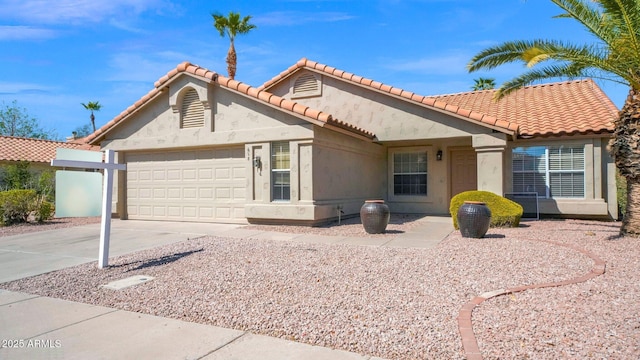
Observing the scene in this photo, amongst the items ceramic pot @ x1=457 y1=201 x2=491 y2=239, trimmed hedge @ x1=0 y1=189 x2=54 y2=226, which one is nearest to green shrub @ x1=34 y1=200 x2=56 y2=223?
trimmed hedge @ x1=0 y1=189 x2=54 y2=226

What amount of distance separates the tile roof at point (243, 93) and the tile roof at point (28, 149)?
11.0 m

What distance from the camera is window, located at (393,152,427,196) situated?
16016mm

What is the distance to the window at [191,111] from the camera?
13.4 m

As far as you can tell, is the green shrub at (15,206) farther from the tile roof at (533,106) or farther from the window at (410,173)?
the window at (410,173)

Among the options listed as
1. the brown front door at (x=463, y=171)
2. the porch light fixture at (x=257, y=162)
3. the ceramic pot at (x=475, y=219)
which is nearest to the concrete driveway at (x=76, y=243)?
the porch light fixture at (x=257, y=162)

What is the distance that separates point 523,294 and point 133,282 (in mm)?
5444

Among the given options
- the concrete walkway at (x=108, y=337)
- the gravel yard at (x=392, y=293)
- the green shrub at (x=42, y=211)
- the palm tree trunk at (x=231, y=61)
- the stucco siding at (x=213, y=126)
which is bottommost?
the concrete walkway at (x=108, y=337)

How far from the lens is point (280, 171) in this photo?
1231cm

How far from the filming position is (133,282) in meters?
6.19

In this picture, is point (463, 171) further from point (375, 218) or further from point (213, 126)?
point (213, 126)

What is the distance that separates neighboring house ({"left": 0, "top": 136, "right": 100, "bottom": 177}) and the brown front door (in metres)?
19.3

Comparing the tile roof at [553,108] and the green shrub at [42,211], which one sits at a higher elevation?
the tile roof at [553,108]

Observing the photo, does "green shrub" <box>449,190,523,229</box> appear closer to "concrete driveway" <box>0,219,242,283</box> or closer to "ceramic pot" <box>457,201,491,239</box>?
"ceramic pot" <box>457,201,491,239</box>

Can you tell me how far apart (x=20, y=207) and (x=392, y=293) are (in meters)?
14.4
